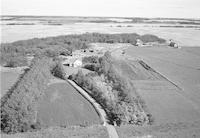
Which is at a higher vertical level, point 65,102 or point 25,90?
point 25,90

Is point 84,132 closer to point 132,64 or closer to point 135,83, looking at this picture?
point 135,83

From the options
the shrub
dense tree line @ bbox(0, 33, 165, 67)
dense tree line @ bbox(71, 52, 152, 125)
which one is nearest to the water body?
dense tree line @ bbox(0, 33, 165, 67)

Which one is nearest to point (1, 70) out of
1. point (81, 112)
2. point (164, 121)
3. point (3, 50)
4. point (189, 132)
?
point (3, 50)

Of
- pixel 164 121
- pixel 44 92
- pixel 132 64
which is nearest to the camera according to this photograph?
pixel 164 121

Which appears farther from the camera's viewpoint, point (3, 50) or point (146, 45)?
point (146, 45)

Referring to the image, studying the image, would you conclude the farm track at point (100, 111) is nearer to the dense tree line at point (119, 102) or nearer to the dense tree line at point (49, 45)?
the dense tree line at point (119, 102)

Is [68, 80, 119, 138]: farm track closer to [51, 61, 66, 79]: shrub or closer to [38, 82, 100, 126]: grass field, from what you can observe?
[38, 82, 100, 126]: grass field

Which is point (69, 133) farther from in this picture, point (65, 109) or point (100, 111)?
point (65, 109)

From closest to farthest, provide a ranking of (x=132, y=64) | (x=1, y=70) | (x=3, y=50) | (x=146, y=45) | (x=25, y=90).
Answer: (x=25, y=90), (x=1, y=70), (x=132, y=64), (x=3, y=50), (x=146, y=45)
